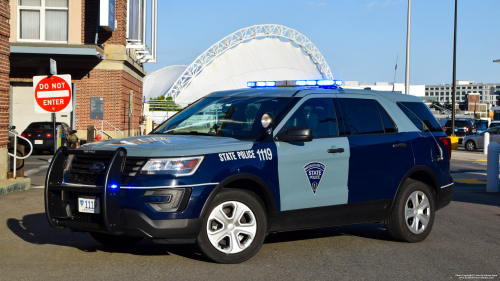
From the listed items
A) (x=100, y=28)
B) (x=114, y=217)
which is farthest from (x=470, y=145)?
(x=114, y=217)

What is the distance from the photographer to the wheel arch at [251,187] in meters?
5.58

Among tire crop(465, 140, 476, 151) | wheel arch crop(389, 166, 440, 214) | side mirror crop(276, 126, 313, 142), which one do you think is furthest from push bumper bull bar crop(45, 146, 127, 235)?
tire crop(465, 140, 476, 151)

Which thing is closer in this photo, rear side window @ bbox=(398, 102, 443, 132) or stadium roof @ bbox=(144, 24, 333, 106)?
rear side window @ bbox=(398, 102, 443, 132)

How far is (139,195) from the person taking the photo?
17.4ft

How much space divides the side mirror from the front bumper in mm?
1308

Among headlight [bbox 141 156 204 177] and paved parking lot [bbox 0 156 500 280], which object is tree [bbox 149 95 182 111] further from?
headlight [bbox 141 156 204 177]

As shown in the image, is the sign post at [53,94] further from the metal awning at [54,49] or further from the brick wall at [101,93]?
the brick wall at [101,93]

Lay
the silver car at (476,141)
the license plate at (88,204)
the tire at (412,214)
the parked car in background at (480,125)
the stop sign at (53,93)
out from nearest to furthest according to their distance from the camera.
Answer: the license plate at (88,204) < the tire at (412,214) < the stop sign at (53,93) < the silver car at (476,141) < the parked car in background at (480,125)

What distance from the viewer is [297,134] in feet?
19.7

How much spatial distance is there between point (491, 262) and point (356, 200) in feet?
5.27

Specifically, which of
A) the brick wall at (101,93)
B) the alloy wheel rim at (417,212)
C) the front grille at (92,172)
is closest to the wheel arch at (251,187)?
the front grille at (92,172)

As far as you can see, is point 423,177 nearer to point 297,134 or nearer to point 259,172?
point 297,134

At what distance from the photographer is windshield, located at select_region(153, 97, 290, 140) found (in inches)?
249

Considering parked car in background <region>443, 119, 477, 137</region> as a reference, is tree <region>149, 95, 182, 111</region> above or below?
above
